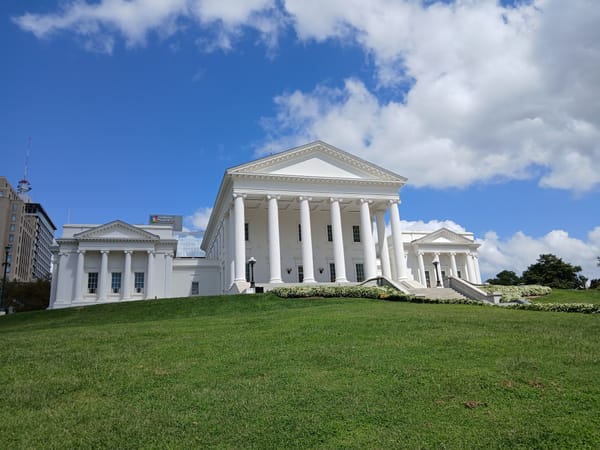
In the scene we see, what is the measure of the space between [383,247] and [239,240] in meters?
15.0

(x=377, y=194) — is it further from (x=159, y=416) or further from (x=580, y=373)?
(x=159, y=416)

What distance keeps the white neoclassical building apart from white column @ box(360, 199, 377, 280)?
0.31 feet

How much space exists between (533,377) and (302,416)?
533cm

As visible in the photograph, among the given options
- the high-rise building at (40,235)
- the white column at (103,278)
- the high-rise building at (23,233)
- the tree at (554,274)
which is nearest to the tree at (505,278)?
the tree at (554,274)

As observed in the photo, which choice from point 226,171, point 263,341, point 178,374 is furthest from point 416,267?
point 178,374

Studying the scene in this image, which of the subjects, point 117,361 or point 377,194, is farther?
point 377,194

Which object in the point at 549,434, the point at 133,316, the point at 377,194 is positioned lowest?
the point at 549,434

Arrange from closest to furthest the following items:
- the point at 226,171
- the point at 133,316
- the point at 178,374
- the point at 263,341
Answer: the point at 178,374 → the point at 263,341 → the point at 133,316 → the point at 226,171

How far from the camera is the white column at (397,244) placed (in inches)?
1662

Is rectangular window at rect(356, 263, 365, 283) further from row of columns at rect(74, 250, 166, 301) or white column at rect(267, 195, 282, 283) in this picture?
row of columns at rect(74, 250, 166, 301)

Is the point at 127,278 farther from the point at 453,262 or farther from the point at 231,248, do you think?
the point at 453,262

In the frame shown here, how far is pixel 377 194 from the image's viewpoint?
44.0 meters

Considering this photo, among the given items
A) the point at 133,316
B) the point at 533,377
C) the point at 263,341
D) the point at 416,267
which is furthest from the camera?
the point at 416,267

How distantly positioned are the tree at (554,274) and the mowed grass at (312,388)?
56062mm
